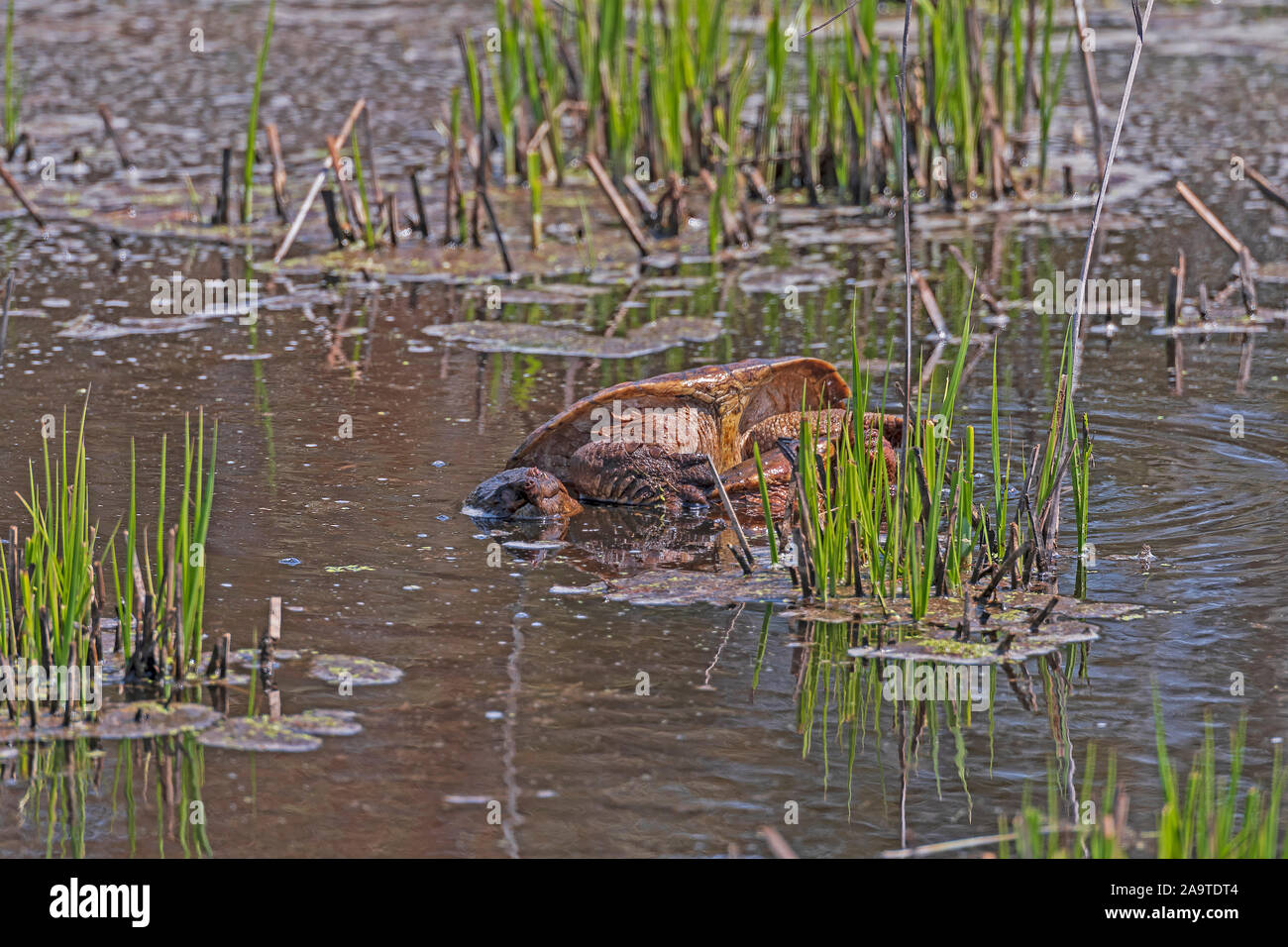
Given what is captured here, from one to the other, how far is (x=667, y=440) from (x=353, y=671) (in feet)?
7.22

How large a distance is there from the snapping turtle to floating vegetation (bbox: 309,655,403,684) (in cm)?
137

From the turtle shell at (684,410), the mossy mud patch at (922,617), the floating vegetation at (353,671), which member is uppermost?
the turtle shell at (684,410)

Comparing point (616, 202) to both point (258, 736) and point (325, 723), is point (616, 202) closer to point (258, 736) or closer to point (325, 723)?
point (325, 723)

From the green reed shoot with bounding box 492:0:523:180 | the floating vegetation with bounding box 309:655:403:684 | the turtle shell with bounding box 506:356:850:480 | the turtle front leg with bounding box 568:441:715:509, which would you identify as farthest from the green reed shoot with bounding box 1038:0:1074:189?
the floating vegetation with bounding box 309:655:403:684

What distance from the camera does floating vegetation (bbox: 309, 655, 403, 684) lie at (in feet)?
15.1

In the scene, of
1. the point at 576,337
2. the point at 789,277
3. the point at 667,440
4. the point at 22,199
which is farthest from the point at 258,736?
the point at 22,199

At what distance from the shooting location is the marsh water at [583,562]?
3.98 m

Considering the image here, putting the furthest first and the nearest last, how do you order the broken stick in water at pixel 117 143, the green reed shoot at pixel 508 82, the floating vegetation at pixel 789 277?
the broken stick in water at pixel 117 143, the green reed shoot at pixel 508 82, the floating vegetation at pixel 789 277

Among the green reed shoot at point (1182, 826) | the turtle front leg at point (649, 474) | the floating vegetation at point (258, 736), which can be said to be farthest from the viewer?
the turtle front leg at point (649, 474)

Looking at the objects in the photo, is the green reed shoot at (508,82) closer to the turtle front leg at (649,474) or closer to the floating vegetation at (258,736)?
the turtle front leg at (649,474)

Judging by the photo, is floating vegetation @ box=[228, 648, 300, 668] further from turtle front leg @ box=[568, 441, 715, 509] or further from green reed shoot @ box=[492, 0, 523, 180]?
green reed shoot @ box=[492, 0, 523, 180]

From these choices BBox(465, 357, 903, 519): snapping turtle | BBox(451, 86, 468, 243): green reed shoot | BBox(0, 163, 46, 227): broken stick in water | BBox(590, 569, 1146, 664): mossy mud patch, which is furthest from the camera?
BBox(451, 86, 468, 243): green reed shoot

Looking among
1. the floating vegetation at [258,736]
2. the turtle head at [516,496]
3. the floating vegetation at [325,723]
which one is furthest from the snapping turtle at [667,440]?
the floating vegetation at [258,736]

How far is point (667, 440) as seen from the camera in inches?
260
